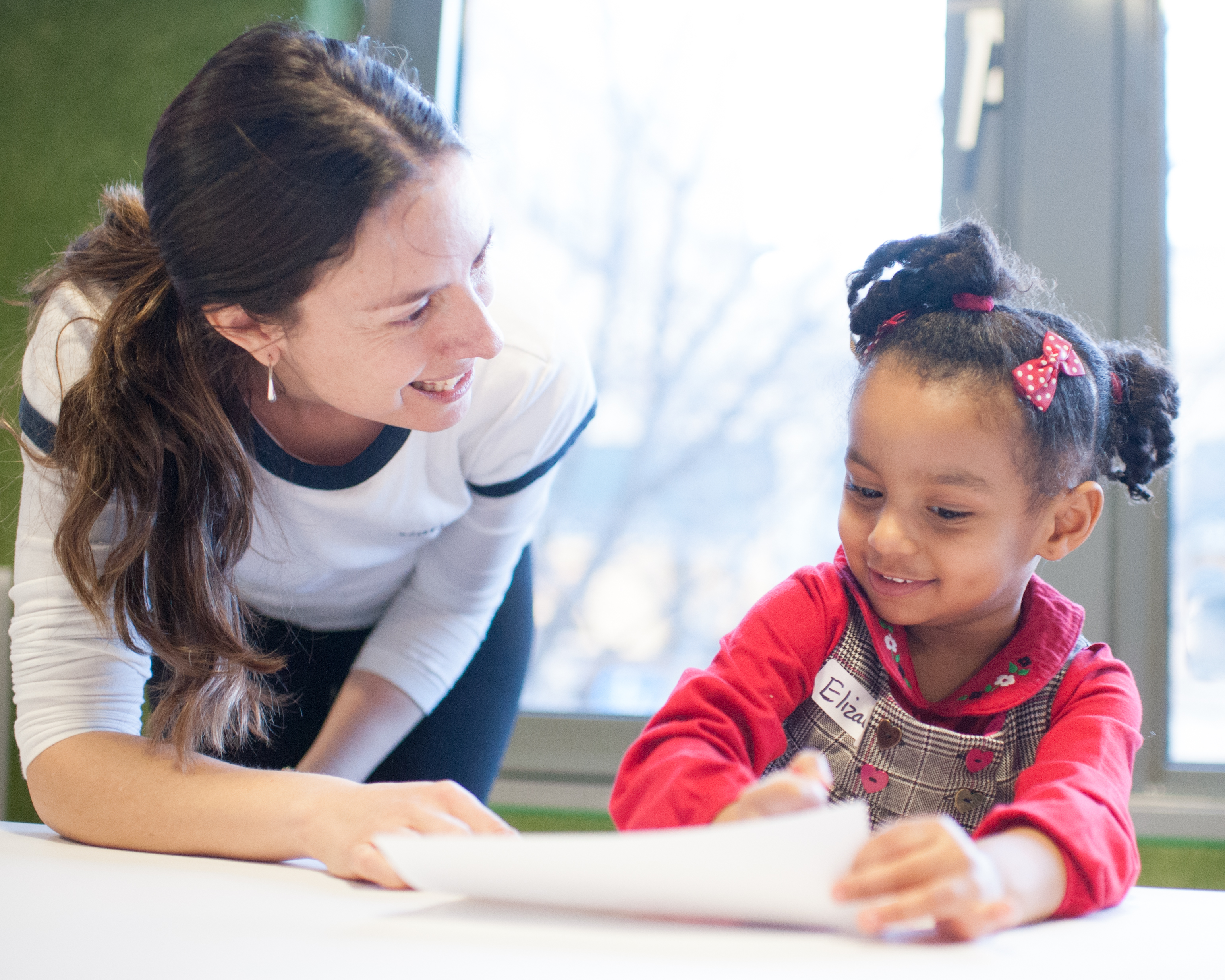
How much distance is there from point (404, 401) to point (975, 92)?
4.19 feet

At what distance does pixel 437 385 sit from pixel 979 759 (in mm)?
589

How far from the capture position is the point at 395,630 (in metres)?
1.17

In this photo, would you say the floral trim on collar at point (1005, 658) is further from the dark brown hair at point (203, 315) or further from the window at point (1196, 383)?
the window at point (1196, 383)

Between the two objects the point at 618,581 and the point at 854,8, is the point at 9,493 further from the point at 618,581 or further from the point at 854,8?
the point at 854,8

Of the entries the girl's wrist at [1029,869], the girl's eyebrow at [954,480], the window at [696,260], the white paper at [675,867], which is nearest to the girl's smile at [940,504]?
the girl's eyebrow at [954,480]

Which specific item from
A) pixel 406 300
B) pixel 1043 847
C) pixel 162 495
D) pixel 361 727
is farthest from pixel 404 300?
pixel 1043 847

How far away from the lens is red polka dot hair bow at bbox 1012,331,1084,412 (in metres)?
0.85

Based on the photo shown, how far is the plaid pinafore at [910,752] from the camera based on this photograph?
0.82m

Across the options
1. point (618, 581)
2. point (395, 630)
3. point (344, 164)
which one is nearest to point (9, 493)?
point (395, 630)

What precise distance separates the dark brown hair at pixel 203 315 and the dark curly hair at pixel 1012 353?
1.47 feet

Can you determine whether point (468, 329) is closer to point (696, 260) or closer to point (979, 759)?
point (979, 759)

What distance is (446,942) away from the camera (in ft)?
1.57

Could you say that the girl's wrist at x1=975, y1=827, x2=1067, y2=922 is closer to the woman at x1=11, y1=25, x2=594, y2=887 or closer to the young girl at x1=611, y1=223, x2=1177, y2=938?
the young girl at x1=611, y1=223, x2=1177, y2=938

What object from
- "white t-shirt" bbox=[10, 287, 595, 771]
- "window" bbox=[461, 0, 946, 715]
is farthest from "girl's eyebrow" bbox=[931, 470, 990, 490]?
"window" bbox=[461, 0, 946, 715]
